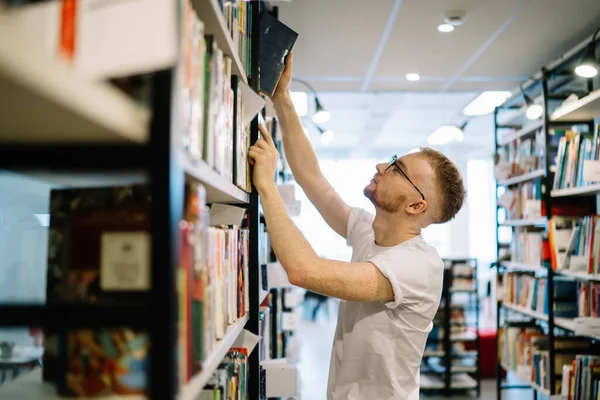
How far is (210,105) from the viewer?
0.96 m

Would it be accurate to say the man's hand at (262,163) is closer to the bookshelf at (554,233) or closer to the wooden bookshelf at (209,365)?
the wooden bookshelf at (209,365)

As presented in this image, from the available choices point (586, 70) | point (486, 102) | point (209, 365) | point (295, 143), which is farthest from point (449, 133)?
point (209, 365)

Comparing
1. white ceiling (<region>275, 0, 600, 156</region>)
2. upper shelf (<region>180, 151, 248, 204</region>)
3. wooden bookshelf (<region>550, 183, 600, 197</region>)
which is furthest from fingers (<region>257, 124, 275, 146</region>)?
wooden bookshelf (<region>550, 183, 600, 197</region>)

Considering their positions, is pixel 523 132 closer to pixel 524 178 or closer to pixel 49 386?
pixel 524 178

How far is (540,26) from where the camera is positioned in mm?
3492

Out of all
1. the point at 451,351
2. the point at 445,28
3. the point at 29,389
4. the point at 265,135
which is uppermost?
the point at 445,28

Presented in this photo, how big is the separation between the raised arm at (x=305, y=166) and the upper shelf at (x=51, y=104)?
1.30 metres

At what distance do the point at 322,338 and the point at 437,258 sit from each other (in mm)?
6255

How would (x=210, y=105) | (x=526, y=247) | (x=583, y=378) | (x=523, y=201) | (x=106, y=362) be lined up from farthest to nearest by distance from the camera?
(x=523, y=201) → (x=526, y=247) → (x=583, y=378) → (x=210, y=105) → (x=106, y=362)

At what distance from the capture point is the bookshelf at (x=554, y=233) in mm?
3248

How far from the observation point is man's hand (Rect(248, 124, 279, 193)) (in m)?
1.47

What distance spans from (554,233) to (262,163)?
2880mm

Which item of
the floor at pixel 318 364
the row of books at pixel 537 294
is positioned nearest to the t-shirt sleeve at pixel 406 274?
the row of books at pixel 537 294

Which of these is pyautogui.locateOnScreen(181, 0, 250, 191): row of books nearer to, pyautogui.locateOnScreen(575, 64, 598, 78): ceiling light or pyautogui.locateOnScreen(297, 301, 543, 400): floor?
pyautogui.locateOnScreen(575, 64, 598, 78): ceiling light
